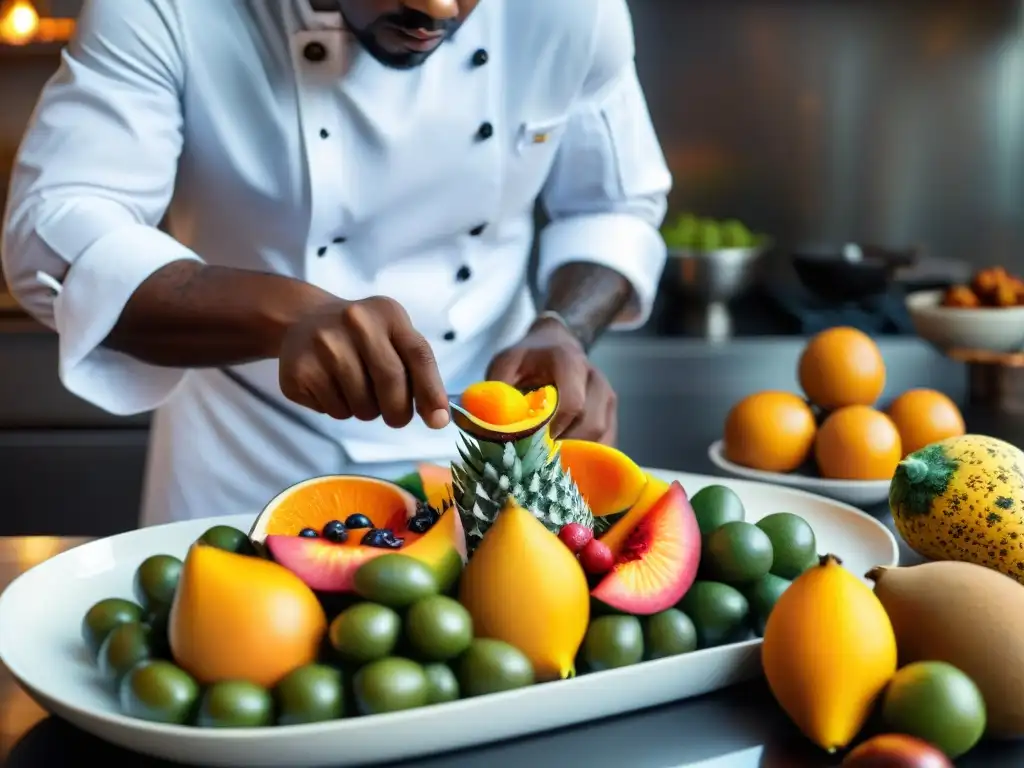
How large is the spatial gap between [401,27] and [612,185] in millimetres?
569

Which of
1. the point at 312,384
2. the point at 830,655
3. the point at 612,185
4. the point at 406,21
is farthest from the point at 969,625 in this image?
the point at 612,185

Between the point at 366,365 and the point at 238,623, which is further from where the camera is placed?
the point at 366,365

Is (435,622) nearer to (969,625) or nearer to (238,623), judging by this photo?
(238,623)

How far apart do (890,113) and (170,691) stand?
9.42ft

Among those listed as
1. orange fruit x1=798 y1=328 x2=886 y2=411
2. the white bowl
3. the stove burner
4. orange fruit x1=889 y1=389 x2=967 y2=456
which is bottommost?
the stove burner

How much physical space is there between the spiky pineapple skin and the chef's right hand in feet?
0.16

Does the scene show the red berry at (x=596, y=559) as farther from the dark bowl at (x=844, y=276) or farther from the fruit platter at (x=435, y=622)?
the dark bowl at (x=844, y=276)

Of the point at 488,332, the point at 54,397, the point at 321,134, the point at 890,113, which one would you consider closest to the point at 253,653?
the point at 321,134

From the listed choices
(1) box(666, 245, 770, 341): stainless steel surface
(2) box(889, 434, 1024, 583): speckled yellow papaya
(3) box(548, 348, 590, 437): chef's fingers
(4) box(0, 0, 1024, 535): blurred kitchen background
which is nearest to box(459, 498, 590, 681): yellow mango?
(2) box(889, 434, 1024, 583): speckled yellow papaya

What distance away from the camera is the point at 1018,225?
3213 millimetres

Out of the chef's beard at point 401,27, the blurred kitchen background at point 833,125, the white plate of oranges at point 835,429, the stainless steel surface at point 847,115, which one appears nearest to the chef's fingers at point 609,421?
the white plate of oranges at point 835,429

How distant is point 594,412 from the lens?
1.35m

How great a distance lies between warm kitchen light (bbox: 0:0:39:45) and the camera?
108 inches

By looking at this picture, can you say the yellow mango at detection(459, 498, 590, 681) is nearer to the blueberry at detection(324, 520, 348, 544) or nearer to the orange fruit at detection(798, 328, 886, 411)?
the blueberry at detection(324, 520, 348, 544)
